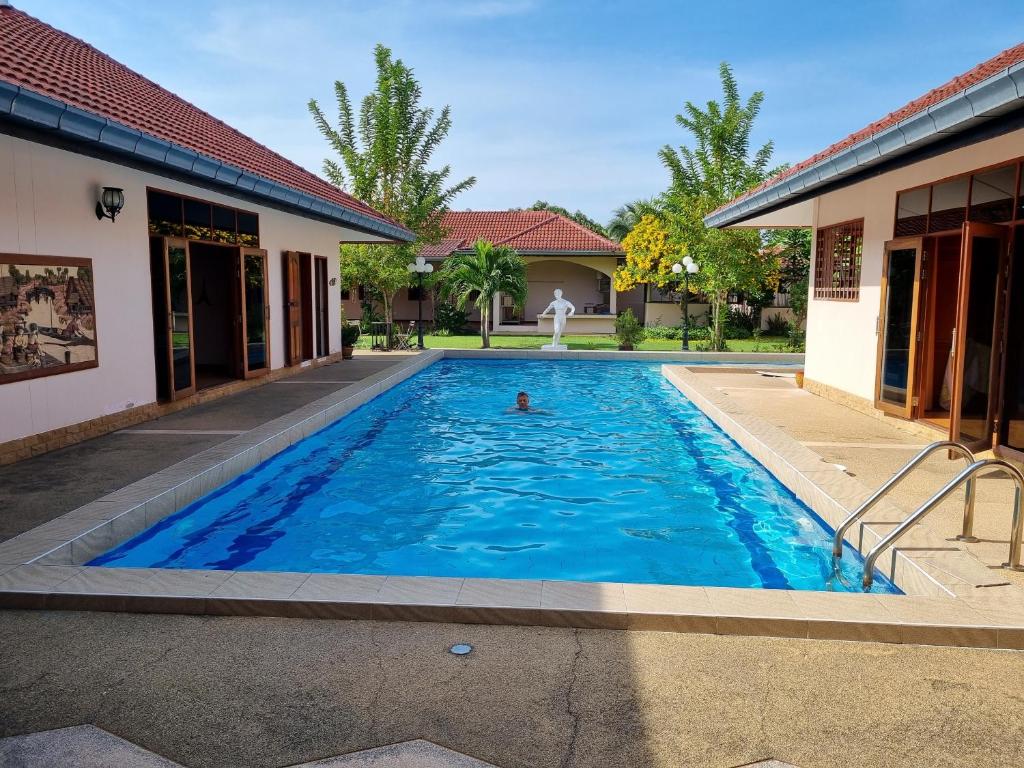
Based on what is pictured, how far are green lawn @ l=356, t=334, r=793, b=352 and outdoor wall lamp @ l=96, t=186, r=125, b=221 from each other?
14.1 m

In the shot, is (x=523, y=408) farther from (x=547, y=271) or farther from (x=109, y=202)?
(x=547, y=271)

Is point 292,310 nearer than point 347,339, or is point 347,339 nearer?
point 292,310

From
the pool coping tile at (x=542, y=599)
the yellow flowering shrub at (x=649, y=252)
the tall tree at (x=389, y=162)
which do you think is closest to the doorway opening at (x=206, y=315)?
the pool coping tile at (x=542, y=599)

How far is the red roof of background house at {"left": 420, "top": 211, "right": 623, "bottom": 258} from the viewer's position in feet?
102

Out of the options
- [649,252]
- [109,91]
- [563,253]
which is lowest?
[649,252]

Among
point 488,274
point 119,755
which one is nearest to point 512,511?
point 119,755

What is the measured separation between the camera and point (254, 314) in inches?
556

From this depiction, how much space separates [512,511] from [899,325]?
6.13 metres

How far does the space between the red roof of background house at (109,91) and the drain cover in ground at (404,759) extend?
5.57 metres

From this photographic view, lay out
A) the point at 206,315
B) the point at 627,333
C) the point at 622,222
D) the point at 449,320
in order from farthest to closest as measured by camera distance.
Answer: the point at 622,222 < the point at 449,320 < the point at 627,333 < the point at 206,315

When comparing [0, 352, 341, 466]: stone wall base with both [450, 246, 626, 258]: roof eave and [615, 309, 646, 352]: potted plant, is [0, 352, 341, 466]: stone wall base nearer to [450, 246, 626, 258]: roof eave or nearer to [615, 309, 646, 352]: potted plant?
[615, 309, 646, 352]: potted plant

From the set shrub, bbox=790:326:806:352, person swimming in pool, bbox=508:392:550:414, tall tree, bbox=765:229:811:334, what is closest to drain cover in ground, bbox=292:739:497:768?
person swimming in pool, bbox=508:392:550:414

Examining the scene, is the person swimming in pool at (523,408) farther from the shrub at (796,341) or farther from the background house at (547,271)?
the background house at (547,271)

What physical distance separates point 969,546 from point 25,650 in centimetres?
567
